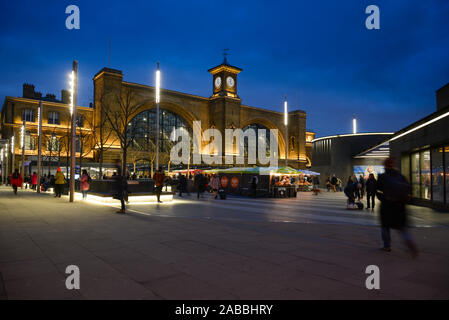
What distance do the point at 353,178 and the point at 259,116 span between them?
55.2 m

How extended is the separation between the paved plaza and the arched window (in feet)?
145

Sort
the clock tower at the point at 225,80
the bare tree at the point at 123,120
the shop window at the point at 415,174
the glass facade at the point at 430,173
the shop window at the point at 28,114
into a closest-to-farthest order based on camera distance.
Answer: the glass facade at the point at 430,173 < the shop window at the point at 415,174 < the bare tree at the point at 123,120 < the shop window at the point at 28,114 < the clock tower at the point at 225,80

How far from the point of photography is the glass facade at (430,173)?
1372 centimetres

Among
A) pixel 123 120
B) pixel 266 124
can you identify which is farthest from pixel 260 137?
pixel 123 120

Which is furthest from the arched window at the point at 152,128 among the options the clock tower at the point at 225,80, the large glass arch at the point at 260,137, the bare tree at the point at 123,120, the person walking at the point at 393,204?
the person walking at the point at 393,204

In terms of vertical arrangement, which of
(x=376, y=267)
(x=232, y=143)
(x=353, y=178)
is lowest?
(x=376, y=267)

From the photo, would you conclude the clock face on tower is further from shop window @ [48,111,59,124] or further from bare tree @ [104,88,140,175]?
shop window @ [48,111,59,124]

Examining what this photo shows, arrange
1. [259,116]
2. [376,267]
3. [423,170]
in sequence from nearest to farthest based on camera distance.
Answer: [376,267] → [423,170] → [259,116]

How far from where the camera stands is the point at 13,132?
46.6 metres

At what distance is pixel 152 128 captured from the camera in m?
55.3

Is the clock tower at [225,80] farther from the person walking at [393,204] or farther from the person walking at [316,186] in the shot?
the person walking at [393,204]

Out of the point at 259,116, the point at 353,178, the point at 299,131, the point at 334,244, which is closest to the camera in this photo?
the point at 334,244

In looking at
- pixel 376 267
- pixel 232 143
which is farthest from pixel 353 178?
pixel 232 143
